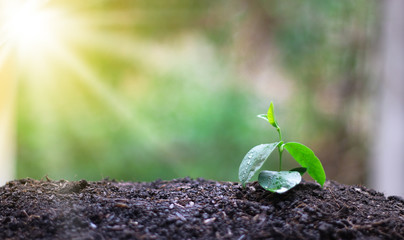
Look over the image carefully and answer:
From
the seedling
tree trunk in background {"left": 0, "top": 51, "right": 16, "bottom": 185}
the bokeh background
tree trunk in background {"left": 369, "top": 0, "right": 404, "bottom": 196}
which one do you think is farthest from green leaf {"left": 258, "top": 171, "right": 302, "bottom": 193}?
the bokeh background

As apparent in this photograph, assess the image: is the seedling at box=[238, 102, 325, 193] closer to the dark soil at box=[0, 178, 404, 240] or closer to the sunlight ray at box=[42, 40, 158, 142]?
the dark soil at box=[0, 178, 404, 240]

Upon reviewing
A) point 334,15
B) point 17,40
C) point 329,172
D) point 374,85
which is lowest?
point 329,172

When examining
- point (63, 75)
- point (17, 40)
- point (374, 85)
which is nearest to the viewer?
point (17, 40)

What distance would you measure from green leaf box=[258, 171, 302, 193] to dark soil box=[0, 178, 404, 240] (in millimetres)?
34

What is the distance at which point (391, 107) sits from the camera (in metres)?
2.40

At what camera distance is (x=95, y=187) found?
104 cm

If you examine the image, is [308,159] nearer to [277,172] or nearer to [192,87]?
[277,172]

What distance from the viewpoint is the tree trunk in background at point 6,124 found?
1975 mm

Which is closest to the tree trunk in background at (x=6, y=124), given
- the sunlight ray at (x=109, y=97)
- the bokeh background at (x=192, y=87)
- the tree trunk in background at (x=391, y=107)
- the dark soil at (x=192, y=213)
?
the bokeh background at (x=192, y=87)

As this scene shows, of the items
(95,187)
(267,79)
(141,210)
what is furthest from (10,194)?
(267,79)

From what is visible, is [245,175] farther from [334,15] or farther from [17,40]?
[334,15]

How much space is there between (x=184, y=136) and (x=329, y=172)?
1.26 meters

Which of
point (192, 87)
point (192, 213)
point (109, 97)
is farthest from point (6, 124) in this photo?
point (192, 213)

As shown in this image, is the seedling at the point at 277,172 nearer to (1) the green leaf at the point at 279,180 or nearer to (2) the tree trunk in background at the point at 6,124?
(1) the green leaf at the point at 279,180
